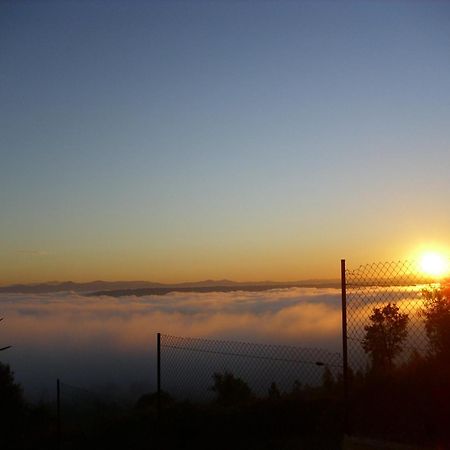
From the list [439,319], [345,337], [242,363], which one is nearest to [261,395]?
[242,363]

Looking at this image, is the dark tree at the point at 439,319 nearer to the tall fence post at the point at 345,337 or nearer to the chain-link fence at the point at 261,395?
the chain-link fence at the point at 261,395

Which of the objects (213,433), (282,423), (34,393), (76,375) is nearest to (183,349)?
(213,433)

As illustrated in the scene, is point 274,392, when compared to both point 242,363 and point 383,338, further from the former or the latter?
point 383,338

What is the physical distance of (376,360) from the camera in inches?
346

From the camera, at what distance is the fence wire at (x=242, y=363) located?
823cm

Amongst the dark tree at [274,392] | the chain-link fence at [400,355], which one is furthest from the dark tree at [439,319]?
the dark tree at [274,392]

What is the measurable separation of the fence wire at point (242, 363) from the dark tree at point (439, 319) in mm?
1383

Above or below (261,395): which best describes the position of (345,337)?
above

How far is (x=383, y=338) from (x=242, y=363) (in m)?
2.30

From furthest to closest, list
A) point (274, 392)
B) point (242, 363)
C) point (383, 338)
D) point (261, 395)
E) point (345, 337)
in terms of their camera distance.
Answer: point (261, 395)
point (274, 392)
point (242, 363)
point (383, 338)
point (345, 337)

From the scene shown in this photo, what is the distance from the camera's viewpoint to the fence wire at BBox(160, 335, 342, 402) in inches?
324

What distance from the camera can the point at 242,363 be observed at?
9.77 metres

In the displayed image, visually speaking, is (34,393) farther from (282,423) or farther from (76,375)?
(282,423)

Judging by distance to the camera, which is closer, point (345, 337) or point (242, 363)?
point (345, 337)
